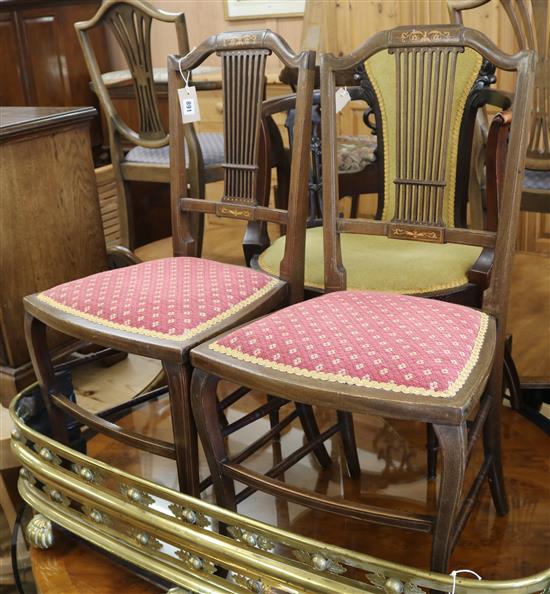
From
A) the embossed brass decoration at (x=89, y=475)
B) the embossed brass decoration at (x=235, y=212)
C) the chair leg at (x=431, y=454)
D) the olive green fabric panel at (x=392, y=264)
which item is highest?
the embossed brass decoration at (x=235, y=212)

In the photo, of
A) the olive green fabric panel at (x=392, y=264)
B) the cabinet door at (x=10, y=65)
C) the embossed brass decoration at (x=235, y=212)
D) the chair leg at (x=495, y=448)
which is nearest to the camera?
the chair leg at (x=495, y=448)

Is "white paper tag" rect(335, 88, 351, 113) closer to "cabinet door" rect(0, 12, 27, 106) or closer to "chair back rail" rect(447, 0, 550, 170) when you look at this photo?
"chair back rail" rect(447, 0, 550, 170)

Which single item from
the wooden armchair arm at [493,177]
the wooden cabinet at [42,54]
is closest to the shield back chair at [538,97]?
the wooden armchair arm at [493,177]

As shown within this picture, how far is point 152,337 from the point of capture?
134 centimetres

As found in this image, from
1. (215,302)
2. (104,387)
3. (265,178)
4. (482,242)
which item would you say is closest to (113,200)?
(104,387)

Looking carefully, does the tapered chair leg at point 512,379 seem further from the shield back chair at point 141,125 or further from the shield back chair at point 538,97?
the shield back chair at point 141,125

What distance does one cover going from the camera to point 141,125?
265 cm

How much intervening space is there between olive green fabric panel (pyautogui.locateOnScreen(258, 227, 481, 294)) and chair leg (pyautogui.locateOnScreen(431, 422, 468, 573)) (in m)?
0.49

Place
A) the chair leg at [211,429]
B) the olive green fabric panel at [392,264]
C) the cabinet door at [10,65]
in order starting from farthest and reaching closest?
the cabinet door at [10,65] < the olive green fabric panel at [392,264] < the chair leg at [211,429]

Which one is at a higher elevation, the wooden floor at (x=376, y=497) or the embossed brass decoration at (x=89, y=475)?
the embossed brass decoration at (x=89, y=475)

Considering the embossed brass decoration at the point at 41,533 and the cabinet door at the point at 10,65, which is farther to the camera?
the cabinet door at the point at 10,65

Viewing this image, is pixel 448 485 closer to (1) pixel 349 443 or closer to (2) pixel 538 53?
(1) pixel 349 443

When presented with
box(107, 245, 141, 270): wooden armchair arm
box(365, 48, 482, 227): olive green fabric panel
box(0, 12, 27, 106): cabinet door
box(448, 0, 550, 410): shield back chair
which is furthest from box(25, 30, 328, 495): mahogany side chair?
box(0, 12, 27, 106): cabinet door

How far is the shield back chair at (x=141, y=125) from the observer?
8.04 feet
